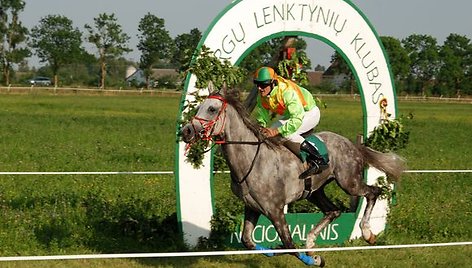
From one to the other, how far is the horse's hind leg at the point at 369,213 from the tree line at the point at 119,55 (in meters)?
80.0

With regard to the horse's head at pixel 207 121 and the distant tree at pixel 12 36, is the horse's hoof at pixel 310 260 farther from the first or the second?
the distant tree at pixel 12 36

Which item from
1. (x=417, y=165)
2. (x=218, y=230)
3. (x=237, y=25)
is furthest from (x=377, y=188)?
(x=417, y=165)

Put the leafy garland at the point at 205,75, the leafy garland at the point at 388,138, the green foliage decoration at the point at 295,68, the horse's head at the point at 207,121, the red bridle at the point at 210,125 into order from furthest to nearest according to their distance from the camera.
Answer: the leafy garland at the point at 388,138 < the green foliage decoration at the point at 295,68 < the leafy garland at the point at 205,75 < the red bridle at the point at 210,125 < the horse's head at the point at 207,121

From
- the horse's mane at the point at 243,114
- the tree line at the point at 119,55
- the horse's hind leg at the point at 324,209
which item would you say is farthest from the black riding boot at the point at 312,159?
the tree line at the point at 119,55

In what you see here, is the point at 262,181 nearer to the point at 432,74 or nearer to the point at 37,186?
the point at 37,186

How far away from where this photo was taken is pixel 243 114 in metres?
8.31

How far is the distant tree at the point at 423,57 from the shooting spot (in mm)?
111812

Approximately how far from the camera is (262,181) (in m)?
8.30

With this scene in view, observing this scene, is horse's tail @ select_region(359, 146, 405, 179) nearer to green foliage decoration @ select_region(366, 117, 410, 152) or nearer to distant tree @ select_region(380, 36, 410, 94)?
green foliage decoration @ select_region(366, 117, 410, 152)

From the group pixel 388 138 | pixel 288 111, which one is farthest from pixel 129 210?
pixel 388 138

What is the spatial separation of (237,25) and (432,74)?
355 ft

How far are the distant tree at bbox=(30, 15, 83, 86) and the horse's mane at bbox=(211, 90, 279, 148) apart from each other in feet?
330

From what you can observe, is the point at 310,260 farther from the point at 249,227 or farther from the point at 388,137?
the point at 388,137

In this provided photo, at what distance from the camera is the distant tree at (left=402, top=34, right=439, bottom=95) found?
112m
